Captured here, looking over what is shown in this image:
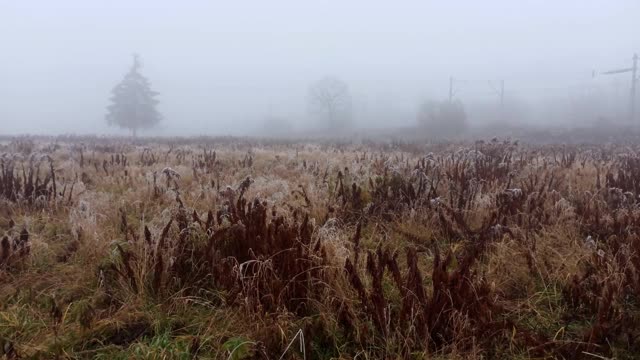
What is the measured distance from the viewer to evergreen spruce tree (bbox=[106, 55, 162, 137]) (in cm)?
4872

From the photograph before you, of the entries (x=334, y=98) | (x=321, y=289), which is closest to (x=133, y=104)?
(x=334, y=98)

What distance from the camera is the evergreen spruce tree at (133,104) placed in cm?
4872

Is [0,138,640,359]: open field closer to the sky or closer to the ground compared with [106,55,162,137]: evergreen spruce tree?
closer to the ground

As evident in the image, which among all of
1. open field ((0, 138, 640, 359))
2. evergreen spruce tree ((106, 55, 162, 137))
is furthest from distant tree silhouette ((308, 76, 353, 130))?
open field ((0, 138, 640, 359))

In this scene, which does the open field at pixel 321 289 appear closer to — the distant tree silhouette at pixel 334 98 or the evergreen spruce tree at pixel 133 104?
the evergreen spruce tree at pixel 133 104

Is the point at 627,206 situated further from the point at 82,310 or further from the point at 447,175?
the point at 82,310

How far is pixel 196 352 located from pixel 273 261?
0.75 m

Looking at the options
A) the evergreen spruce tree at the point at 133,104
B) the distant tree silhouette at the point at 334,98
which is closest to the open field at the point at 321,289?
the evergreen spruce tree at the point at 133,104

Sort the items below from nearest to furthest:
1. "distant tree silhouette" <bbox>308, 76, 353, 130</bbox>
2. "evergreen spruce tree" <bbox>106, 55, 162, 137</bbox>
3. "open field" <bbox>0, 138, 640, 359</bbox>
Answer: "open field" <bbox>0, 138, 640, 359</bbox>, "evergreen spruce tree" <bbox>106, 55, 162, 137</bbox>, "distant tree silhouette" <bbox>308, 76, 353, 130</bbox>

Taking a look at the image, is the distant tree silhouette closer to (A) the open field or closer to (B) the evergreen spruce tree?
(B) the evergreen spruce tree

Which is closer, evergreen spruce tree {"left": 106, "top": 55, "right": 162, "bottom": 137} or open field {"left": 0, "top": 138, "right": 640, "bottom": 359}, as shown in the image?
open field {"left": 0, "top": 138, "right": 640, "bottom": 359}

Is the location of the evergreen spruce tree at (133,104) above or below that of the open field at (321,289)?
above

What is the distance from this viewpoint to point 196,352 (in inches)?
87.7

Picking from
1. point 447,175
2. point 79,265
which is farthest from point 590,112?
point 79,265
